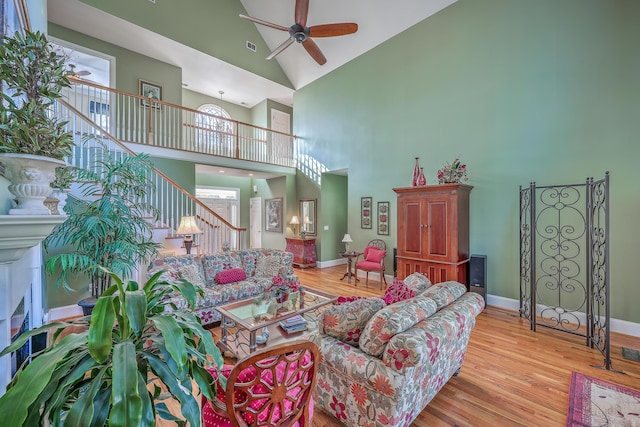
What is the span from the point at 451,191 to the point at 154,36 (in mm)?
6695

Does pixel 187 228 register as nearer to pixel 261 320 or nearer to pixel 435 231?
pixel 261 320

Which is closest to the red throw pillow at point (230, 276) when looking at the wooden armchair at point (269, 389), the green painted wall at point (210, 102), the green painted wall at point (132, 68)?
the wooden armchair at point (269, 389)

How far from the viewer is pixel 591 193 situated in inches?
111

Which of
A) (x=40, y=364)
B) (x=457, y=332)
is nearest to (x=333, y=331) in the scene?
(x=457, y=332)

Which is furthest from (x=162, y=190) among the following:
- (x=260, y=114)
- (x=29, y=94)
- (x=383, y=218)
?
(x=260, y=114)

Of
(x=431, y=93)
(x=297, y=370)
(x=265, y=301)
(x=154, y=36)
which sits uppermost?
(x=154, y=36)

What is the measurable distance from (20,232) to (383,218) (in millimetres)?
5493

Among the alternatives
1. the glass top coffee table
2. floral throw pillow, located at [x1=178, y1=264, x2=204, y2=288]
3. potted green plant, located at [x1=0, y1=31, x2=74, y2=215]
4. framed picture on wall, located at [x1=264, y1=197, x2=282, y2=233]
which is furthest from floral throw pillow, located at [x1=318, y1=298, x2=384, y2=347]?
framed picture on wall, located at [x1=264, y1=197, x2=282, y2=233]

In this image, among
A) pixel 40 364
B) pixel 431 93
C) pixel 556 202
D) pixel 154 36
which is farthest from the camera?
pixel 154 36

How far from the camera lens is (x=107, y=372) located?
2.78 feet

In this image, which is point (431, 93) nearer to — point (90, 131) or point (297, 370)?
point (297, 370)

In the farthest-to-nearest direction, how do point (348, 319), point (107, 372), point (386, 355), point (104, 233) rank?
point (104, 233)
point (348, 319)
point (386, 355)
point (107, 372)

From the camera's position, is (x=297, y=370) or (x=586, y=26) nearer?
(x=297, y=370)

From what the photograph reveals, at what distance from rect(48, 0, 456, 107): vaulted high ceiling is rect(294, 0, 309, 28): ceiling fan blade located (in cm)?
221
